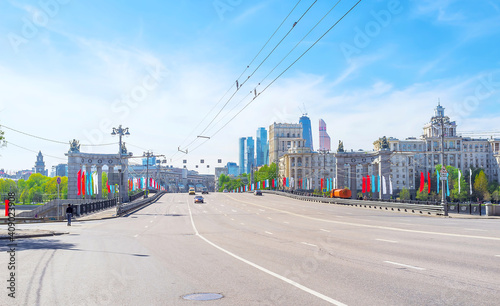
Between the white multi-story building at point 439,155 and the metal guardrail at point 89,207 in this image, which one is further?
the white multi-story building at point 439,155

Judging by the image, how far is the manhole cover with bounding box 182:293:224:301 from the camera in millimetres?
8344

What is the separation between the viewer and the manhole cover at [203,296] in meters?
8.34

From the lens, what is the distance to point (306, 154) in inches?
7751

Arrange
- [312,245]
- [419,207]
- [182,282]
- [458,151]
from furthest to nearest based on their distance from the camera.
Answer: [458,151]
[419,207]
[312,245]
[182,282]

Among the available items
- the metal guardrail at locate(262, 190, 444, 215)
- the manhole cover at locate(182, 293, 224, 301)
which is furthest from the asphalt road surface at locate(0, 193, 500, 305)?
the metal guardrail at locate(262, 190, 444, 215)

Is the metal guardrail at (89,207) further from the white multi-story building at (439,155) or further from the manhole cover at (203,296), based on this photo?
the white multi-story building at (439,155)

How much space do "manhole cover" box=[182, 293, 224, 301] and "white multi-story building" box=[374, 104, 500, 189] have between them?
594 feet

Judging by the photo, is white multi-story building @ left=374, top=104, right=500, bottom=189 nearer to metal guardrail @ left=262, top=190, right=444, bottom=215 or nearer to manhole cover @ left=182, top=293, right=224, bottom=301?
metal guardrail @ left=262, top=190, right=444, bottom=215

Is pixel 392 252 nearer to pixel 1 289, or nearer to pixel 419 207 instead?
pixel 1 289

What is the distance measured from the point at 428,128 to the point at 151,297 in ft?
657

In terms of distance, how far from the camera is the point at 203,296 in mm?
8562

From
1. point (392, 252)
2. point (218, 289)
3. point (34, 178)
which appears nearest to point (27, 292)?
point (218, 289)

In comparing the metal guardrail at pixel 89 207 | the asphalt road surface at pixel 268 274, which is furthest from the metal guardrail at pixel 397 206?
the metal guardrail at pixel 89 207

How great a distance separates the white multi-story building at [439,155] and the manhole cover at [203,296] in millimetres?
181075
